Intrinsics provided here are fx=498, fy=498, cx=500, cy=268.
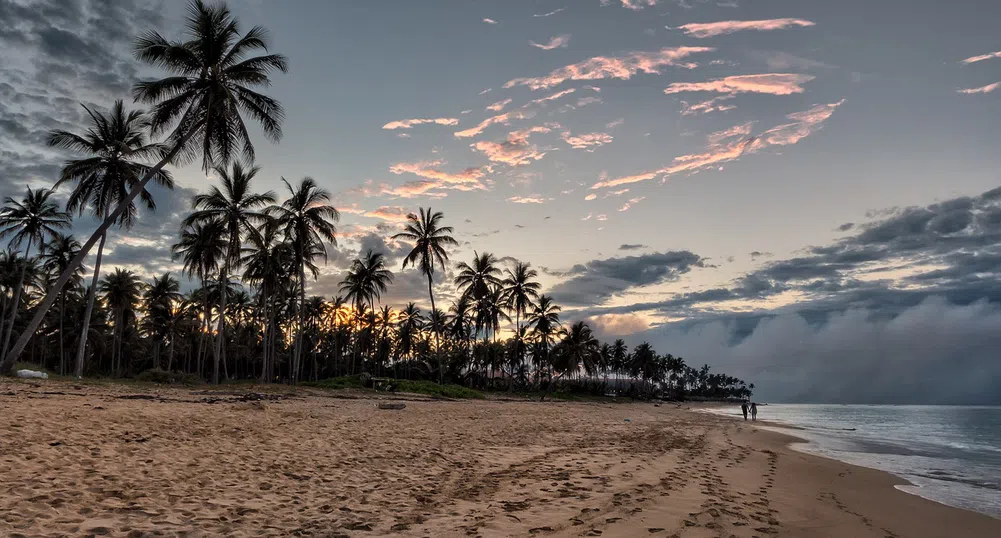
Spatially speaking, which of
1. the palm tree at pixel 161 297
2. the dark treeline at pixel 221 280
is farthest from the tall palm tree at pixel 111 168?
the palm tree at pixel 161 297

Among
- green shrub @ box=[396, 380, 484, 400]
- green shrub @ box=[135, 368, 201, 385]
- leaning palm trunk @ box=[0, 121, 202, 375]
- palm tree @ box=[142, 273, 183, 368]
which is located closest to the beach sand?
leaning palm trunk @ box=[0, 121, 202, 375]

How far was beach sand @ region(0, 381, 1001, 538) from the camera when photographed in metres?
5.74

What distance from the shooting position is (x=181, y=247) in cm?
4100

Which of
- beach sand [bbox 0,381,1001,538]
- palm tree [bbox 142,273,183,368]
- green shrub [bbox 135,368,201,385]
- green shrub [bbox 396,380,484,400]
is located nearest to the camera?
beach sand [bbox 0,381,1001,538]

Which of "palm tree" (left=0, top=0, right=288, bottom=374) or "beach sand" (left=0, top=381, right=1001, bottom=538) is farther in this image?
"palm tree" (left=0, top=0, right=288, bottom=374)

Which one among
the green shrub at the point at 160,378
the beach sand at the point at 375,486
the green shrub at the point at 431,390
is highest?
the beach sand at the point at 375,486

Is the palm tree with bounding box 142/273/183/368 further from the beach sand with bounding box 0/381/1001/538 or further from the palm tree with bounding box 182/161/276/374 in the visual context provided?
the beach sand with bounding box 0/381/1001/538

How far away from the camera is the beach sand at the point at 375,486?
5.74 metres

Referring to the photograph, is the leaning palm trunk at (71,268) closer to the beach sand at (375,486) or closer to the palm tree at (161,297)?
the beach sand at (375,486)

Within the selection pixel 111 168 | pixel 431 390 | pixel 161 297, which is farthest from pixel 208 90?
pixel 161 297

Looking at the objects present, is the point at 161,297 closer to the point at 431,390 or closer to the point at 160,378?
the point at 160,378

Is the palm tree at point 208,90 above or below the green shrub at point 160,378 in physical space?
above

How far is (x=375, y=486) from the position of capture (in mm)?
7684

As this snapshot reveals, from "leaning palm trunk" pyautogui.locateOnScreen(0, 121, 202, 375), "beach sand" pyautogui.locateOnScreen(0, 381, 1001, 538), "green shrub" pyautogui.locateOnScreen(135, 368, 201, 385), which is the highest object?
"leaning palm trunk" pyautogui.locateOnScreen(0, 121, 202, 375)
